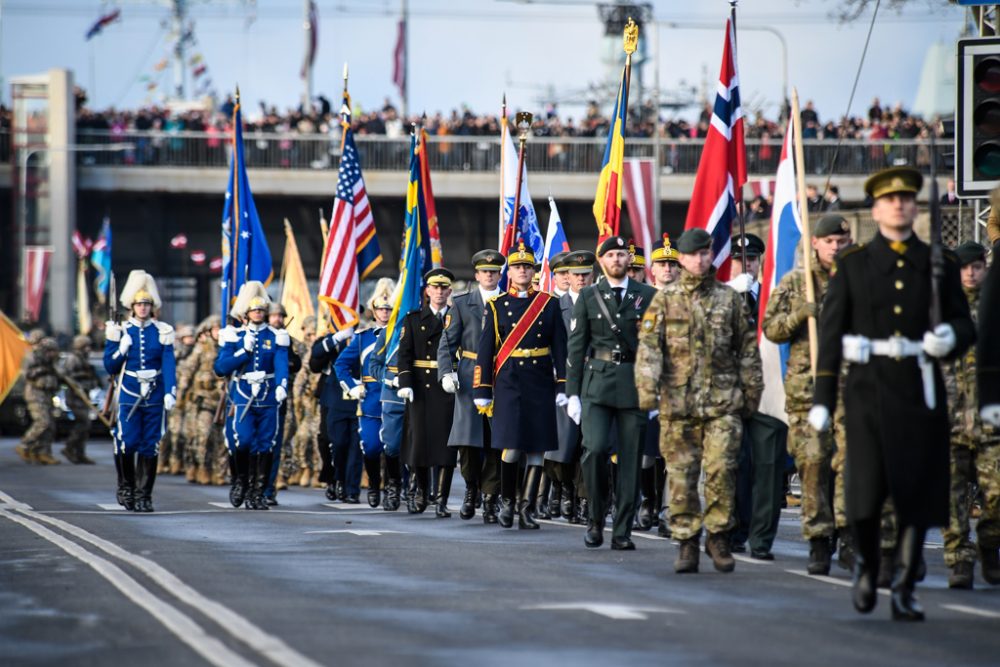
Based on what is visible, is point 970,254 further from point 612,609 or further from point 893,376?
point 612,609

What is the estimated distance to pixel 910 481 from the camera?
29.6 feet

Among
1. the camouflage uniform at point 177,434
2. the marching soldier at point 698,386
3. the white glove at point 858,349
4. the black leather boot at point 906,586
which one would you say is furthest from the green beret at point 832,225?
the camouflage uniform at point 177,434

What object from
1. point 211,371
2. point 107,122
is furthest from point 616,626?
point 107,122

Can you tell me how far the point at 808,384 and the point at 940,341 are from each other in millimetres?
2645

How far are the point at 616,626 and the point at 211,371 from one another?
16395 mm

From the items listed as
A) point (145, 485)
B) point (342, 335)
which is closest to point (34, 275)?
point (342, 335)

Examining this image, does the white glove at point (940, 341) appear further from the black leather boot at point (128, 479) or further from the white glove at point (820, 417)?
the black leather boot at point (128, 479)

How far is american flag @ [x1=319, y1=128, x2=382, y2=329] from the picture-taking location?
21062 millimetres

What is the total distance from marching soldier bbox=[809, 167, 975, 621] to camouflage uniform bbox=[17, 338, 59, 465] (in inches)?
881

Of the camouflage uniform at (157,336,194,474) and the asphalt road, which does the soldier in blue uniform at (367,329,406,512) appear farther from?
the camouflage uniform at (157,336,194,474)

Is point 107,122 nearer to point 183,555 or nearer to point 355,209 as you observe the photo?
point 355,209

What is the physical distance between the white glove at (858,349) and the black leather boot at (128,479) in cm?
985

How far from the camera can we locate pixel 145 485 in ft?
58.0

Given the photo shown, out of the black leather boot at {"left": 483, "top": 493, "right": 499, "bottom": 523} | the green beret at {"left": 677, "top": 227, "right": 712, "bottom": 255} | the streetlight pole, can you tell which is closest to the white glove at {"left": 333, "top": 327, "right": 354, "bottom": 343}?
the black leather boot at {"left": 483, "top": 493, "right": 499, "bottom": 523}
